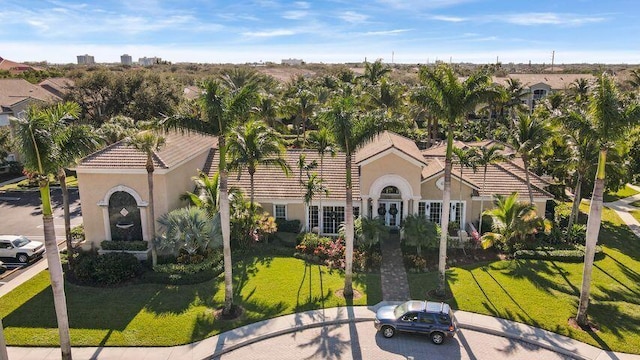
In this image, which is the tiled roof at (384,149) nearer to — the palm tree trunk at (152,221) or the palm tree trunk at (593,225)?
the palm tree trunk at (593,225)

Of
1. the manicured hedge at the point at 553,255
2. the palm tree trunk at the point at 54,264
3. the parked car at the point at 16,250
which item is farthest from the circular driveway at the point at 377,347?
the parked car at the point at 16,250

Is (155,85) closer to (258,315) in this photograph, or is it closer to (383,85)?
(383,85)

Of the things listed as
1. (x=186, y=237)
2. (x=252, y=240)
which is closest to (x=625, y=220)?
(x=252, y=240)

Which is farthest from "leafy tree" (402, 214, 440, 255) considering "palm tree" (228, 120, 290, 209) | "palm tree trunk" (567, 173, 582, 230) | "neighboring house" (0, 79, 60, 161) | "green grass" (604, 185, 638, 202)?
"neighboring house" (0, 79, 60, 161)

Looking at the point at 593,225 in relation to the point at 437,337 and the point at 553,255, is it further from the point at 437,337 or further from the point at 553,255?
the point at 437,337

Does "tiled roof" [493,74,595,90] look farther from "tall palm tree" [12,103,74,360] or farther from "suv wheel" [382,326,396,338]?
"tall palm tree" [12,103,74,360]

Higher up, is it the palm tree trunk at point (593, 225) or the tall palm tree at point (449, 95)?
the tall palm tree at point (449, 95)
